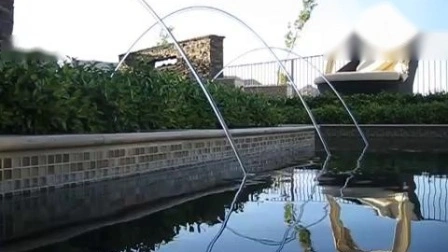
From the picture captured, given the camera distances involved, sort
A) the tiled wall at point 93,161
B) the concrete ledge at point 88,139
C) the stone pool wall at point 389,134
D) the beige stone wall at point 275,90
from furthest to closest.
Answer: the beige stone wall at point 275,90 < the stone pool wall at point 389,134 < the tiled wall at point 93,161 < the concrete ledge at point 88,139

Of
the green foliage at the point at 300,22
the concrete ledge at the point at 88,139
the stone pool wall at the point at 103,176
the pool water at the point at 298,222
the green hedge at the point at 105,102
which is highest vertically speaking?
the green foliage at the point at 300,22

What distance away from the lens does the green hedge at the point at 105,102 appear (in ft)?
14.9

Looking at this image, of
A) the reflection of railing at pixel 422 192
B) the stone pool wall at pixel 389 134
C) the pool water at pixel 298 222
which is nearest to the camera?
the pool water at pixel 298 222

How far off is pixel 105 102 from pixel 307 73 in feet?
42.1

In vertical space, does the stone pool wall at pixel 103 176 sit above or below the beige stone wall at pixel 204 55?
below

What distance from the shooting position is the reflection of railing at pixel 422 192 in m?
3.67

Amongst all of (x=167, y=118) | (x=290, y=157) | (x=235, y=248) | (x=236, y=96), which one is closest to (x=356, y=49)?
(x=236, y=96)

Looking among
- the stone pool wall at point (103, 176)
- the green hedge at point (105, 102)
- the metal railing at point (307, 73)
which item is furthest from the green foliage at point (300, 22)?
the stone pool wall at point (103, 176)

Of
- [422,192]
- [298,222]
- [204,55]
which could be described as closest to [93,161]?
[298,222]

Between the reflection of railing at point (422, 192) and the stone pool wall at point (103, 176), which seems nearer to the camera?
the stone pool wall at point (103, 176)

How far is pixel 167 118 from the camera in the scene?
21.9ft

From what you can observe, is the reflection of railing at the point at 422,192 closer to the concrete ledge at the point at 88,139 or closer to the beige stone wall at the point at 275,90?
the concrete ledge at the point at 88,139

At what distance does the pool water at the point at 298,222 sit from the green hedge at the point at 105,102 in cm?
139

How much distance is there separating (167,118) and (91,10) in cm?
524
